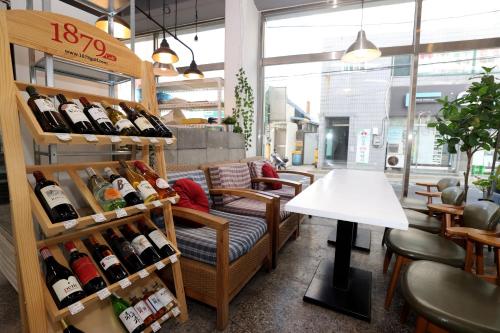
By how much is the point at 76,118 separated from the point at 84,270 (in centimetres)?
69

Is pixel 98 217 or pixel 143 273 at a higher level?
pixel 98 217

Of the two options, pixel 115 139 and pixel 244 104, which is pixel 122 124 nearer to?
pixel 115 139

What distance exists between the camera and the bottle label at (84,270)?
1118 mm

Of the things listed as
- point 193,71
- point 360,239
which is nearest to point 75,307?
point 360,239

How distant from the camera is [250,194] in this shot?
84.6 inches

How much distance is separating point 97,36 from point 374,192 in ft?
6.57

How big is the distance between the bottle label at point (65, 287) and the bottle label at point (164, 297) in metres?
0.52

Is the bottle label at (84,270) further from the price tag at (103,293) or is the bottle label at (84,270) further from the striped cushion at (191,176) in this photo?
the striped cushion at (191,176)

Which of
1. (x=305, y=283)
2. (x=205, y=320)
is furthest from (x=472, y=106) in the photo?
(x=205, y=320)

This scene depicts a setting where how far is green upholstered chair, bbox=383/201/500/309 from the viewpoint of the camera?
1.46m

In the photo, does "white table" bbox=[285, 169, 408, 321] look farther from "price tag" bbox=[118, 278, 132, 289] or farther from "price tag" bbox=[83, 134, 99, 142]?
"price tag" bbox=[83, 134, 99, 142]

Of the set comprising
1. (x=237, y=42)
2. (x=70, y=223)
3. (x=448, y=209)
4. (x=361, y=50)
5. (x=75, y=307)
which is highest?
(x=237, y=42)

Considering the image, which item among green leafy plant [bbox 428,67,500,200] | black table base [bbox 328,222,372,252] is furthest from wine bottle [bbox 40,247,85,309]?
green leafy plant [bbox 428,67,500,200]

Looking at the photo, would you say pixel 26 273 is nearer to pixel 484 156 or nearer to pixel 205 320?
pixel 205 320
